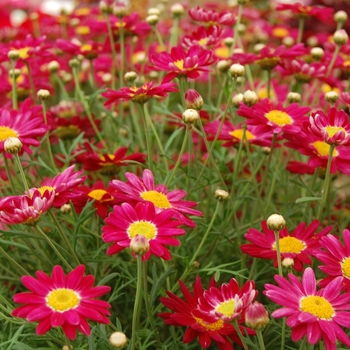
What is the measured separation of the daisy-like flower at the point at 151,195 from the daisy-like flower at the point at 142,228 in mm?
38

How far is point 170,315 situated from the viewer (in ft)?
3.11

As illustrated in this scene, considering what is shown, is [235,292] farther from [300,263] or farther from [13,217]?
[13,217]

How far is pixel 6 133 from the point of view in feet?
3.73

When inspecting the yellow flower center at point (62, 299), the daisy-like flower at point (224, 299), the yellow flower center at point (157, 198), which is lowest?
the daisy-like flower at point (224, 299)

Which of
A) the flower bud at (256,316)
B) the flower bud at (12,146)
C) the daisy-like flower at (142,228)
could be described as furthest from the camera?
the flower bud at (12,146)

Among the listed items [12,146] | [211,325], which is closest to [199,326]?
[211,325]

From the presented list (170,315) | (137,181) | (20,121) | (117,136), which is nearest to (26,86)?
(117,136)

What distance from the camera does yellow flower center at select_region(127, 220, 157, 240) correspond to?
89 centimetres

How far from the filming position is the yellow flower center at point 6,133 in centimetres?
113

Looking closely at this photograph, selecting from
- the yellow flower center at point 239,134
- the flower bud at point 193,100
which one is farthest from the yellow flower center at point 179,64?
the yellow flower center at point 239,134

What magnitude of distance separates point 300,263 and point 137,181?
0.29 metres

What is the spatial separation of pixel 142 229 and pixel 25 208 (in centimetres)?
17

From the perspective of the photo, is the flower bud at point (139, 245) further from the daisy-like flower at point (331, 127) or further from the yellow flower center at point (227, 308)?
the daisy-like flower at point (331, 127)

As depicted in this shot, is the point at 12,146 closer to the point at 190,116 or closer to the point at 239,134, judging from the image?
the point at 190,116
